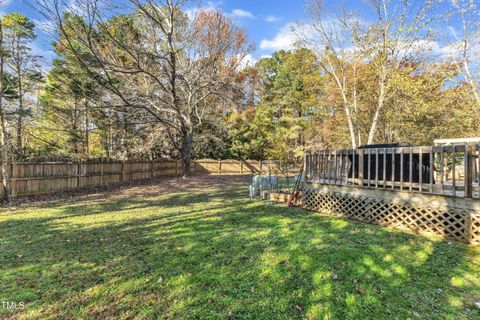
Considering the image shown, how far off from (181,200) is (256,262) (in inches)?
223

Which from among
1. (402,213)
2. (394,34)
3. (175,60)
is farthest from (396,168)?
(175,60)

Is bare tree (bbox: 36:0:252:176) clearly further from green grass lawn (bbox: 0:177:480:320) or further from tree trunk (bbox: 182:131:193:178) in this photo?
green grass lawn (bbox: 0:177:480:320)

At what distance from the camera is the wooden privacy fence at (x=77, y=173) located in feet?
28.6

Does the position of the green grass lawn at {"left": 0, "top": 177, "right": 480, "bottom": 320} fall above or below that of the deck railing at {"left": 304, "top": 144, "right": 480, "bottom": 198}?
below

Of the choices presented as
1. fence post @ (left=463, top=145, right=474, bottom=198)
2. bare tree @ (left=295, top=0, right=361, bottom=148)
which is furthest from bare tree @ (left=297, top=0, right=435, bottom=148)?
fence post @ (left=463, top=145, right=474, bottom=198)

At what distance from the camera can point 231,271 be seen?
3365mm

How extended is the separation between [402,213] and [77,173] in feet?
38.4

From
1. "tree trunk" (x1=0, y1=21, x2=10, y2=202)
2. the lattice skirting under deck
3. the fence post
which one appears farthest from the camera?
"tree trunk" (x1=0, y1=21, x2=10, y2=202)

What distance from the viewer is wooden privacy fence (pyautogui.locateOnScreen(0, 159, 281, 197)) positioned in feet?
28.6

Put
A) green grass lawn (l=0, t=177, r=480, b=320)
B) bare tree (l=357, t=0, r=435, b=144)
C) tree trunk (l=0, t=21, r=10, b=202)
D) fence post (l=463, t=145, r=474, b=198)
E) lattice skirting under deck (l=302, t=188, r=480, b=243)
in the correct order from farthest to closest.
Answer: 1. bare tree (l=357, t=0, r=435, b=144)
2. tree trunk (l=0, t=21, r=10, b=202)
3. lattice skirting under deck (l=302, t=188, r=480, b=243)
4. fence post (l=463, t=145, r=474, b=198)
5. green grass lawn (l=0, t=177, r=480, b=320)

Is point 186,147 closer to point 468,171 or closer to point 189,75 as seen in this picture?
point 189,75

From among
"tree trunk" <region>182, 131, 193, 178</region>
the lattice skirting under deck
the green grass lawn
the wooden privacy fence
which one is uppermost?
"tree trunk" <region>182, 131, 193, 178</region>

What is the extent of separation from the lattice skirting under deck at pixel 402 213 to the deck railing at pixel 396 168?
324 mm

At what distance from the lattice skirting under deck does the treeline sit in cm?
367
